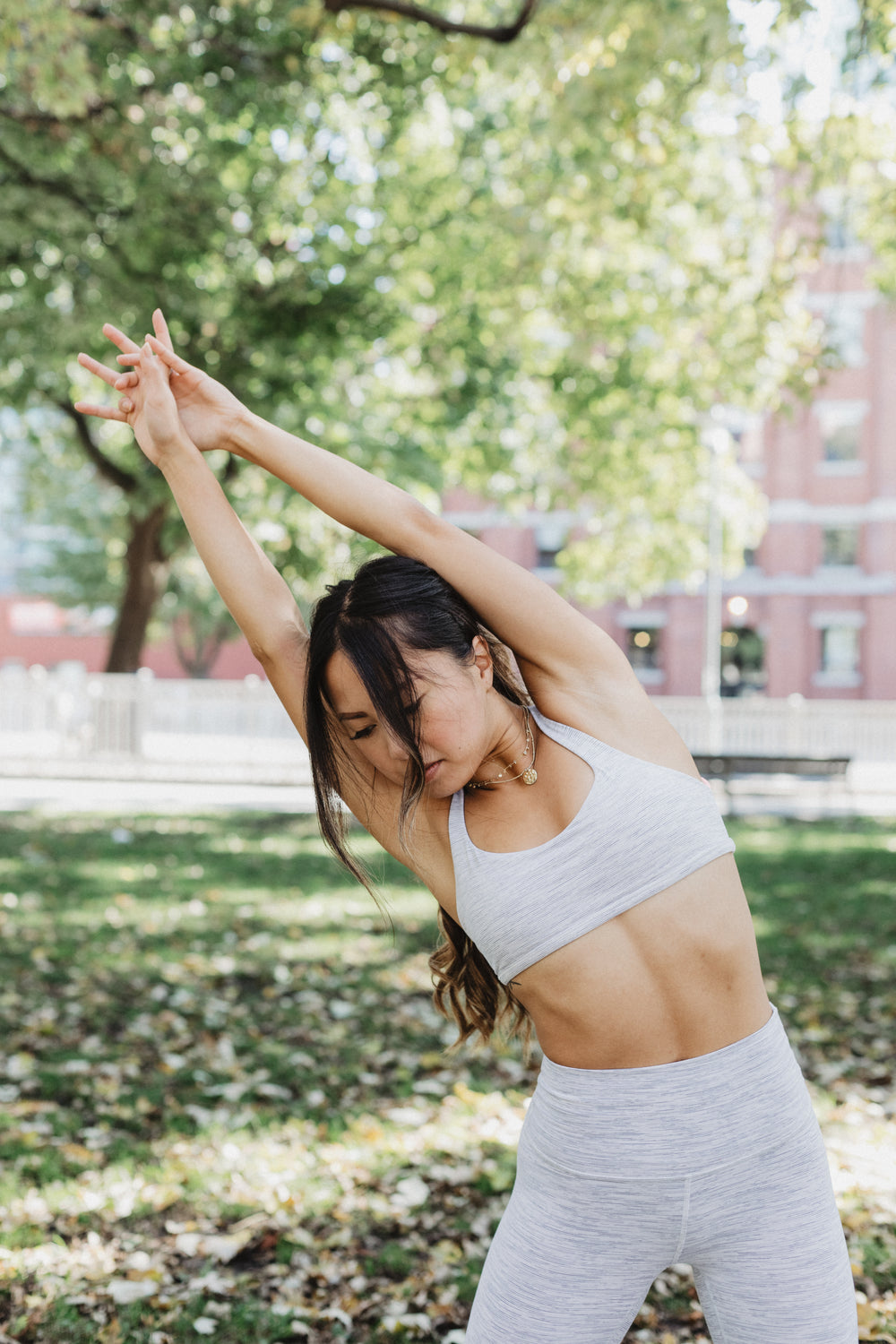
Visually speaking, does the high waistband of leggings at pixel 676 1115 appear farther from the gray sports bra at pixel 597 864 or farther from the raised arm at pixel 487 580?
the raised arm at pixel 487 580

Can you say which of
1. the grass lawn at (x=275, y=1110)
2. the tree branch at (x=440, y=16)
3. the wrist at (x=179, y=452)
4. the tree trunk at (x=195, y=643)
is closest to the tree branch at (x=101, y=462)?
the grass lawn at (x=275, y=1110)

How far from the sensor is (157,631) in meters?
39.7

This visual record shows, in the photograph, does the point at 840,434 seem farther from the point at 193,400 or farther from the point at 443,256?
the point at 193,400

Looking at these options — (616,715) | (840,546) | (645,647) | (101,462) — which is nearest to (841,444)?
(840,546)

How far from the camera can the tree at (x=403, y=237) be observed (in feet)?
28.4

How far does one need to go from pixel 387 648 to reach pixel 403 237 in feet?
50.7

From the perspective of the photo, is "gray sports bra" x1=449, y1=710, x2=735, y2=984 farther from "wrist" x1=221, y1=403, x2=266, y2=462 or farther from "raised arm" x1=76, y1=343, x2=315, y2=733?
"wrist" x1=221, y1=403, x2=266, y2=462

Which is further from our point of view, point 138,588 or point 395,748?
point 138,588

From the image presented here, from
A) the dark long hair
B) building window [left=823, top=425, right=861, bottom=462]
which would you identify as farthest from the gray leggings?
building window [left=823, top=425, right=861, bottom=462]

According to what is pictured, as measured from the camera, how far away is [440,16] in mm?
6973

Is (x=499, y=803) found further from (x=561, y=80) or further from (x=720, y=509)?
(x=720, y=509)

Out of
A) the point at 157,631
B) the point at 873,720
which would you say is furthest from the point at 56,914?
the point at 157,631

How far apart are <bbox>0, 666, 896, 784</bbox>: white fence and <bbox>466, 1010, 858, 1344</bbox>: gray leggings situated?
56.5ft

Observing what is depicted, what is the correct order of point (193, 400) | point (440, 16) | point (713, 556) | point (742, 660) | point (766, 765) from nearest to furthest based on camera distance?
point (193, 400) < point (440, 16) < point (766, 765) < point (713, 556) < point (742, 660)
